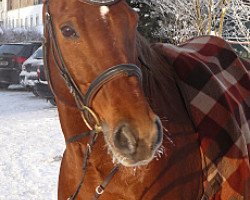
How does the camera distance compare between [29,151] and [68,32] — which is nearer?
[68,32]

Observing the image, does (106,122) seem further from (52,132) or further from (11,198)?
(52,132)

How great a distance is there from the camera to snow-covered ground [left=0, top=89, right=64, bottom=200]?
5.74 metres

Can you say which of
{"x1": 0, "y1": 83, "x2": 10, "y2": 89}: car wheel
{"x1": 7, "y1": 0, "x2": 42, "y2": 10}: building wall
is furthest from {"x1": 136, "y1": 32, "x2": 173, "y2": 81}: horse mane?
{"x1": 7, "y1": 0, "x2": 42, "y2": 10}: building wall

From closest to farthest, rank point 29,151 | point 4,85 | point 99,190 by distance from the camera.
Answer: point 99,190
point 29,151
point 4,85

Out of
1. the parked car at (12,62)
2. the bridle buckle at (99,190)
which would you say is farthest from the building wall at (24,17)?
the bridle buckle at (99,190)

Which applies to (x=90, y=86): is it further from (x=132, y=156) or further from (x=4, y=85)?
(x=4, y=85)

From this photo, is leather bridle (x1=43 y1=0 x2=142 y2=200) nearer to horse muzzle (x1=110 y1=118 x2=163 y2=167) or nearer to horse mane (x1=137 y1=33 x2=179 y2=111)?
horse muzzle (x1=110 y1=118 x2=163 y2=167)

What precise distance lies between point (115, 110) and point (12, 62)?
48.2ft

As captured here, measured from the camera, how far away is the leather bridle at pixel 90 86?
201 centimetres

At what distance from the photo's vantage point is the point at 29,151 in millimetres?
7664

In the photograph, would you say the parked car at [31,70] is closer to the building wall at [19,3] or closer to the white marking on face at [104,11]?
the white marking on face at [104,11]

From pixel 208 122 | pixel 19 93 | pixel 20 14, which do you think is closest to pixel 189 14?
pixel 19 93

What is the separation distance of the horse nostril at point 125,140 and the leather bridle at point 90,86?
0.20m

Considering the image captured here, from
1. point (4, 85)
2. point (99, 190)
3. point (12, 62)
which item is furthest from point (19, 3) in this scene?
point (99, 190)
